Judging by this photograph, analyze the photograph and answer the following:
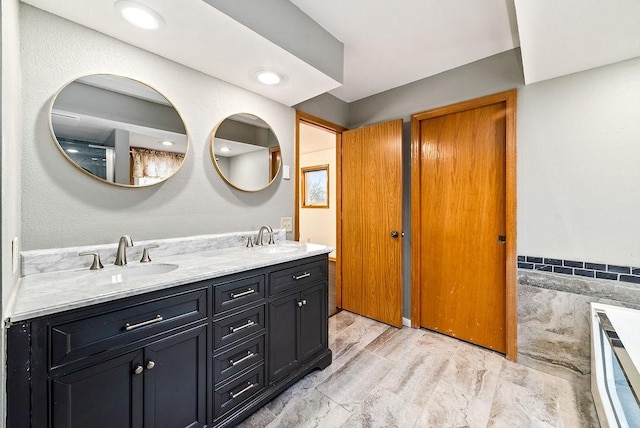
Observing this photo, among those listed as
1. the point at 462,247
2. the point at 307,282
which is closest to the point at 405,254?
the point at 462,247

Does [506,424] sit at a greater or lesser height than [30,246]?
lesser

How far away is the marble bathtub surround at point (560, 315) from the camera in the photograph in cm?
175

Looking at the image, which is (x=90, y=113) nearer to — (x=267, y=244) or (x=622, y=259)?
(x=267, y=244)

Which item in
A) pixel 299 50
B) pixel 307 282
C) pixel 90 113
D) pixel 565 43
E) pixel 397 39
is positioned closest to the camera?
pixel 90 113

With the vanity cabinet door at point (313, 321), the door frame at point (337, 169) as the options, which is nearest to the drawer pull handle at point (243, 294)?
the vanity cabinet door at point (313, 321)

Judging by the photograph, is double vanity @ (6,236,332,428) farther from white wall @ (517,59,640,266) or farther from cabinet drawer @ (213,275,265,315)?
white wall @ (517,59,640,266)

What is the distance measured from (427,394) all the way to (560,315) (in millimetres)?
1124

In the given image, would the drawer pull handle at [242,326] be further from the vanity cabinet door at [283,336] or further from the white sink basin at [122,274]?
the white sink basin at [122,274]

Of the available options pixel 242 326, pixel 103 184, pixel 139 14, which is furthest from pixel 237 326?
pixel 139 14

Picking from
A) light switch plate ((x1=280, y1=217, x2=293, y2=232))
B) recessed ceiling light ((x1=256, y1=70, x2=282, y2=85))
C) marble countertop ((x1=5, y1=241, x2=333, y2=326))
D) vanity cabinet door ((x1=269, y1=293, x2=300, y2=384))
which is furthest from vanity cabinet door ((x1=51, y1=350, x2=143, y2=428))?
recessed ceiling light ((x1=256, y1=70, x2=282, y2=85))

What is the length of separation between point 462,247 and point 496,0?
5.86 ft

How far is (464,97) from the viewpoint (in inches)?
91.4

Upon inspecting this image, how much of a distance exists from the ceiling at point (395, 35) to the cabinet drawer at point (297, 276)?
1349 millimetres

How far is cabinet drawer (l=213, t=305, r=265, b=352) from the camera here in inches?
→ 53.1
